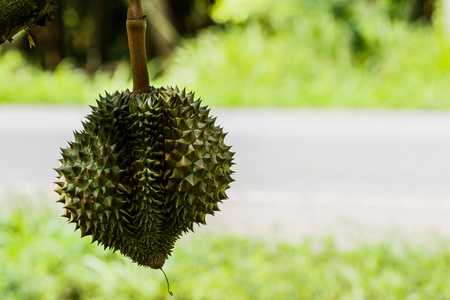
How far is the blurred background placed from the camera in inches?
142

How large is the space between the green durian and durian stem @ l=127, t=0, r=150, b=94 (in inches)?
2.9

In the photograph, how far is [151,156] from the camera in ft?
3.03

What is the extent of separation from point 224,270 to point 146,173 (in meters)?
2.86

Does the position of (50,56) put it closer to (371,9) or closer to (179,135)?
(371,9)

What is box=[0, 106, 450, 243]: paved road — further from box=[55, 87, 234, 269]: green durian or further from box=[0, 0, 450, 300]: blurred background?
box=[55, 87, 234, 269]: green durian

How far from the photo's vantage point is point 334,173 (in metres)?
5.06

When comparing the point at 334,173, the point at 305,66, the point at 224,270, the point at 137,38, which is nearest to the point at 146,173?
the point at 137,38

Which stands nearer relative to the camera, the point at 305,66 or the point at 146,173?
the point at 146,173

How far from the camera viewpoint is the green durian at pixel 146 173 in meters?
0.90

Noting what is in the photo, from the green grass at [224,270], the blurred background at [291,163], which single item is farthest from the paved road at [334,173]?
the green grass at [224,270]

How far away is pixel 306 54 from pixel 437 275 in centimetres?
379

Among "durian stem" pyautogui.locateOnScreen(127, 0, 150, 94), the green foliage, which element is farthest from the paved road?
"durian stem" pyautogui.locateOnScreen(127, 0, 150, 94)

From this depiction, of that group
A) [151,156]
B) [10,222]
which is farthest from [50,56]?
[151,156]

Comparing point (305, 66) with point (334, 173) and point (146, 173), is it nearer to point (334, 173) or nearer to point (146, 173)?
point (334, 173)
